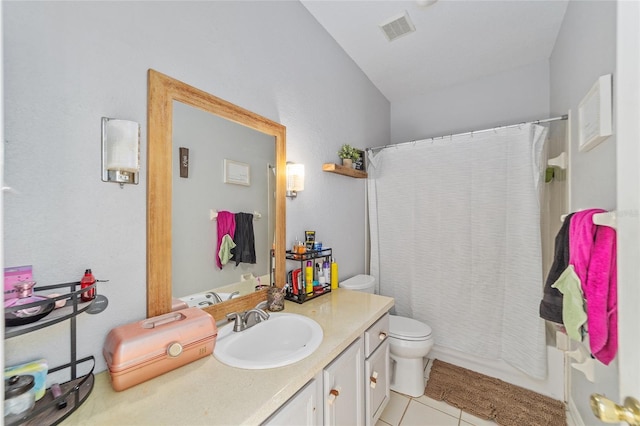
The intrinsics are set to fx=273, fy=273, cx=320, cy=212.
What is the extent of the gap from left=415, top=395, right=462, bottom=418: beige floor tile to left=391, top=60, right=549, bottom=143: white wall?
2.46m

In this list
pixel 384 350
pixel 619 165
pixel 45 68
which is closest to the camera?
pixel 619 165

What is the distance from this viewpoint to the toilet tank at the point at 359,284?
2.17m

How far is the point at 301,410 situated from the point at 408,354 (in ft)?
4.10

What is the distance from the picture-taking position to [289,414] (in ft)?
2.93

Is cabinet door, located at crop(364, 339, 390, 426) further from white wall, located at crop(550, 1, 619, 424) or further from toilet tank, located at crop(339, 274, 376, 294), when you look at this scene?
white wall, located at crop(550, 1, 619, 424)

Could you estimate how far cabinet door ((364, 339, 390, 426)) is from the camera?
147cm

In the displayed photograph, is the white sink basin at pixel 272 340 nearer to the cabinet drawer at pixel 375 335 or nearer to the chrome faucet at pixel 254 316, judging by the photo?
the chrome faucet at pixel 254 316

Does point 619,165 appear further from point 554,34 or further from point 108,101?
point 554,34

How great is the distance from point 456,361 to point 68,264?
273 centimetres

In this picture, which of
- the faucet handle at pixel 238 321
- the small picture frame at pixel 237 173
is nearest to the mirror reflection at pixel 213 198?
the small picture frame at pixel 237 173

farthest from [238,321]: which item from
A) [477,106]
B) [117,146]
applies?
[477,106]

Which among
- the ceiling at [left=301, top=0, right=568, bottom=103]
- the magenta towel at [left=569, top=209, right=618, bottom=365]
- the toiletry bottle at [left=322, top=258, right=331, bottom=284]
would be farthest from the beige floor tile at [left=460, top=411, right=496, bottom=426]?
the ceiling at [left=301, top=0, right=568, bottom=103]

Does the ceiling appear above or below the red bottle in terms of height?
above

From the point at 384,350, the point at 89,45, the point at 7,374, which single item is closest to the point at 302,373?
the point at 7,374
